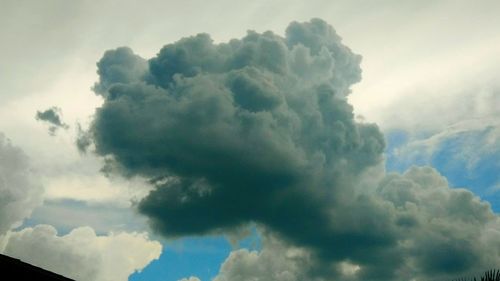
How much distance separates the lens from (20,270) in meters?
28.6

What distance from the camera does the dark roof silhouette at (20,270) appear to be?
28344 mm

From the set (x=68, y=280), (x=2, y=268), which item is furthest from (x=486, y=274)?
(x=2, y=268)

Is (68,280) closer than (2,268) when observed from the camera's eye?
No

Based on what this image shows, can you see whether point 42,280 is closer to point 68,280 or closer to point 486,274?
point 68,280

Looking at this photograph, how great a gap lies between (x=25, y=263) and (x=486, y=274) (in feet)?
78.6

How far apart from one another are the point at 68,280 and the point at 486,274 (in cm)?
2229

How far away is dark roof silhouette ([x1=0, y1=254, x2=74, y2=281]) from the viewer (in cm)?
2834

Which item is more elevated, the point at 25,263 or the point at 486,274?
the point at 486,274

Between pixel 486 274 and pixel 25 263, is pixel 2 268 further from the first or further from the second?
pixel 486 274

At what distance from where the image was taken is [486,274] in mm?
29500

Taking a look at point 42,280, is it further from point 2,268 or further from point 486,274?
point 486,274

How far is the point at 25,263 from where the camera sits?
28875mm

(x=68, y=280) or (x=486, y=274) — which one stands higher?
(x=486, y=274)

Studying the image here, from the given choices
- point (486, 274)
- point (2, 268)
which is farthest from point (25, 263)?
point (486, 274)
